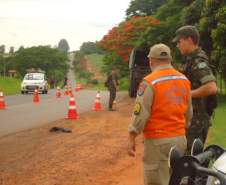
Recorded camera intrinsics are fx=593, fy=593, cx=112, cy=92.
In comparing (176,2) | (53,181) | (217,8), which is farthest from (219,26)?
(53,181)

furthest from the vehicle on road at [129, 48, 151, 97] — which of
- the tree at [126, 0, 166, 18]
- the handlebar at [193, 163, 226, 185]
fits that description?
the handlebar at [193, 163, 226, 185]

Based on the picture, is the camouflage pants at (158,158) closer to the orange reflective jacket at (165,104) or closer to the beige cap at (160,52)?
the orange reflective jacket at (165,104)

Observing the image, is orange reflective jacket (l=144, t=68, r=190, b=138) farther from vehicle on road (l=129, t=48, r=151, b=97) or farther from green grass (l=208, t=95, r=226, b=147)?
vehicle on road (l=129, t=48, r=151, b=97)

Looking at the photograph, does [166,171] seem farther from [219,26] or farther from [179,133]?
[219,26]

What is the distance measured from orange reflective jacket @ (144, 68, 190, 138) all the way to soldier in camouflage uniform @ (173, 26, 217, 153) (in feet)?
1.68

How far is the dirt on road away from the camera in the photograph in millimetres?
8578

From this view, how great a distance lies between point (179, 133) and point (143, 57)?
30381 mm

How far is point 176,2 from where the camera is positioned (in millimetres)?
35188

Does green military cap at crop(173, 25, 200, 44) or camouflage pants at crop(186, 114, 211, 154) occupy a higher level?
green military cap at crop(173, 25, 200, 44)

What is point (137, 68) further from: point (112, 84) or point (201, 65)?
point (201, 65)

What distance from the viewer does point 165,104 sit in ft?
16.3

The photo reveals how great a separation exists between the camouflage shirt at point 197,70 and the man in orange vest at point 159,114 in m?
0.55

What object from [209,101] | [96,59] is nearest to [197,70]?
[209,101]

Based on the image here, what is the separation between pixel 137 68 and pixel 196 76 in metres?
28.5
